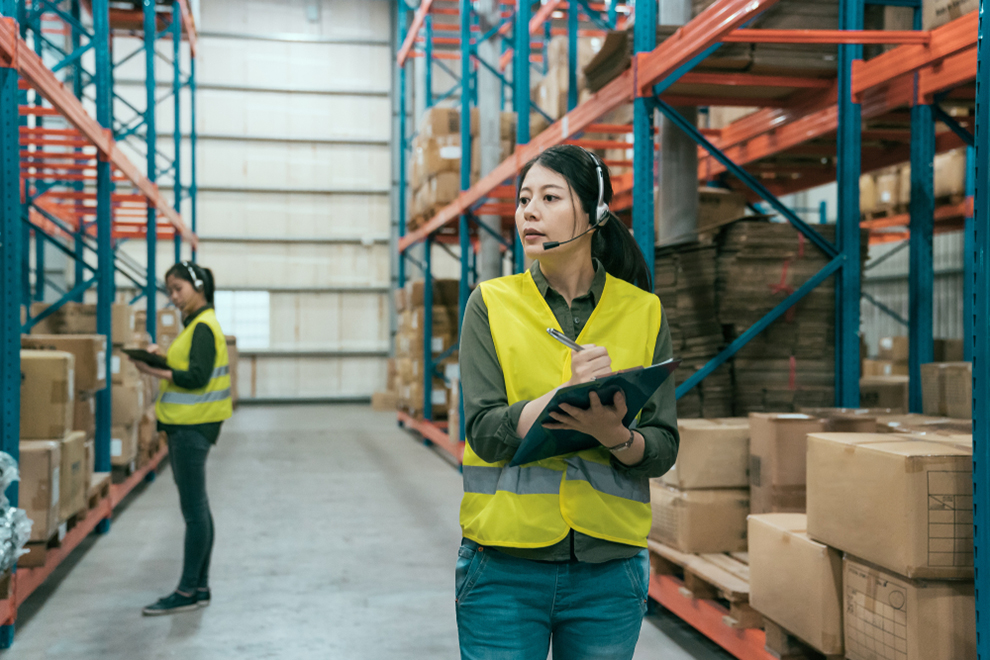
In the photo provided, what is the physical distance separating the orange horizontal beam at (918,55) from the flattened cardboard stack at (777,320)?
36.3 inches

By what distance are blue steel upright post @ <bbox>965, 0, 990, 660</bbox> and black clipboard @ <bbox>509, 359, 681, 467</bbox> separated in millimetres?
1180

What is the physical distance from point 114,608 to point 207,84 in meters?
15.1

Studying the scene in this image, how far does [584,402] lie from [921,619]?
1799mm

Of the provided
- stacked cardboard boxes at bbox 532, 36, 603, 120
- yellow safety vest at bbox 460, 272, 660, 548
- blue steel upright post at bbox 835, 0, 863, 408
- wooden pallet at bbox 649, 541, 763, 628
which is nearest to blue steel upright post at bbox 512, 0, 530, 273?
stacked cardboard boxes at bbox 532, 36, 603, 120

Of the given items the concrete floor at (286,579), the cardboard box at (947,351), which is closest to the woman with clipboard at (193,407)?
the concrete floor at (286,579)

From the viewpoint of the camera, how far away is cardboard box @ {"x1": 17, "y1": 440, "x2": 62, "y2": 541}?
15.0 ft

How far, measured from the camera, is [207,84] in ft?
58.5

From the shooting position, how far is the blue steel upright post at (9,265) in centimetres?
403

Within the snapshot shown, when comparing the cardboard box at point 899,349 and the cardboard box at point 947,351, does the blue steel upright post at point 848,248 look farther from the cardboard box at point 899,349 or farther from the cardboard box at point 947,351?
the cardboard box at point 899,349

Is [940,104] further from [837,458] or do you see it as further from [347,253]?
[347,253]

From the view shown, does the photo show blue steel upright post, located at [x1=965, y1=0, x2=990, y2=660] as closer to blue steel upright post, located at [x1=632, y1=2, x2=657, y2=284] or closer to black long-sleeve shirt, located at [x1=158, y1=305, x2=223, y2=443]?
blue steel upright post, located at [x1=632, y1=2, x2=657, y2=284]

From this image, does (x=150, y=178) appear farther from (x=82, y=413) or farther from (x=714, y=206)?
(x=714, y=206)

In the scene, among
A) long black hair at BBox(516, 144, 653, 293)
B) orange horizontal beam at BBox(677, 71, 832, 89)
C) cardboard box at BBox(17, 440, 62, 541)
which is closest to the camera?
long black hair at BBox(516, 144, 653, 293)

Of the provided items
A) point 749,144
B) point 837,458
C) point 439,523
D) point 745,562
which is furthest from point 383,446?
point 837,458
